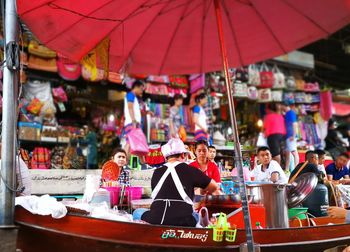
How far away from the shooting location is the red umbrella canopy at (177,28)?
5.00 metres

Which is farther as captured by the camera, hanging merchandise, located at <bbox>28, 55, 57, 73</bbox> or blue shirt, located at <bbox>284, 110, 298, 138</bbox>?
blue shirt, located at <bbox>284, 110, 298, 138</bbox>

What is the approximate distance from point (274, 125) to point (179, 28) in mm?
5751

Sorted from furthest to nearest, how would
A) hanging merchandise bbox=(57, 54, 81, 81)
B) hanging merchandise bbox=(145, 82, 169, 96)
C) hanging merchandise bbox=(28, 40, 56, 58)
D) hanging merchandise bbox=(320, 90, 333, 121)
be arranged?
1. hanging merchandise bbox=(320, 90, 333, 121)
2. hanging merchandise bbox=(145, 82, 169, 96)
3. hanging merchandise bbox=(57, 54, 81, 81)
4. hanging merchandise bbox=(28, 40, 56, 58)

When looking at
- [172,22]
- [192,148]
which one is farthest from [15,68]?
[192,148]

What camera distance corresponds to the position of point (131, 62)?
645cm

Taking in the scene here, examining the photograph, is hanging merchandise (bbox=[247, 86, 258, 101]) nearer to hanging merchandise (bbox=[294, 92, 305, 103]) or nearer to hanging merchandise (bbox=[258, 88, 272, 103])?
hanging merchandise (bbox=[258, 88, 272, 103])

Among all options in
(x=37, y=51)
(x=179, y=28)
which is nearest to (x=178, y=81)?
(x=37, y=51)

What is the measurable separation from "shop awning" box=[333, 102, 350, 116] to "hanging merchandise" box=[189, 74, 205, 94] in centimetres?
638

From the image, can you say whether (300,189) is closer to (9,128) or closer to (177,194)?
(177,194)

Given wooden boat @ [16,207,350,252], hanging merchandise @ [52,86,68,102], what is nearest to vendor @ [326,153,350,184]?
wooden boat @ [16,207,350,252]

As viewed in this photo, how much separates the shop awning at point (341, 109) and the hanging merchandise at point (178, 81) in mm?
6673

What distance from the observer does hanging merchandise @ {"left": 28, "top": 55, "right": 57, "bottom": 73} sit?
9.38m

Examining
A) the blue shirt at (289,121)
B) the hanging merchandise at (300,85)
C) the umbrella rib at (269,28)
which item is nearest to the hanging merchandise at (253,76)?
the blue shirt at (289,121)

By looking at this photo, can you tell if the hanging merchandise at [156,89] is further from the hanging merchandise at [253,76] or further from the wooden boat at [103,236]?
the wooden boat at [103,236]
